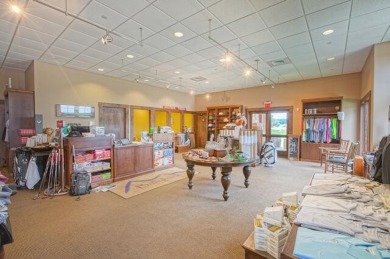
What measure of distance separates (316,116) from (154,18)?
6781 millimetres

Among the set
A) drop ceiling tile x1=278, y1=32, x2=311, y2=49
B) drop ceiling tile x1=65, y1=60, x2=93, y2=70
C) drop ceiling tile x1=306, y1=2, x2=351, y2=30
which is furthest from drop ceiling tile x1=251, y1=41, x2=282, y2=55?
drop ceiling tile x1=65, y1=60, x2=93, y2=70

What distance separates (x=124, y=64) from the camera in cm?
567

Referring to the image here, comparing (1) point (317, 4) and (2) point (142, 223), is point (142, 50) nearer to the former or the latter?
(1) point (317, 4)

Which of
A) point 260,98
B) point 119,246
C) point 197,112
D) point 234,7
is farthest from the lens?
point 197,112

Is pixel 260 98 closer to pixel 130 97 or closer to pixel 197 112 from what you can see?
pixel 197 112

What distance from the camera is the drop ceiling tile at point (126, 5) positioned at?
2.82 metres

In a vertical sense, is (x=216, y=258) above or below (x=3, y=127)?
below

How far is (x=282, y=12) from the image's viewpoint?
3.04 metres

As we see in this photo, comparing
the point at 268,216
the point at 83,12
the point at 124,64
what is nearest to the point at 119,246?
the point at 268,216

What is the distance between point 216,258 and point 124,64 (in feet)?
18.3

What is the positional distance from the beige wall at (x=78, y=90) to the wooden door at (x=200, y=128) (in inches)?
121

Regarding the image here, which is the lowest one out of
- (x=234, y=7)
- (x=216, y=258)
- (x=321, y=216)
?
(x=216, y=258)

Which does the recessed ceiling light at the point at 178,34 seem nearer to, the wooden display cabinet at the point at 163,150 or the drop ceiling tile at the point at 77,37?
the drop ceiling tile at the point at 77,37

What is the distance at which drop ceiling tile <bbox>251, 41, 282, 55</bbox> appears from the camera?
424 centimetres
